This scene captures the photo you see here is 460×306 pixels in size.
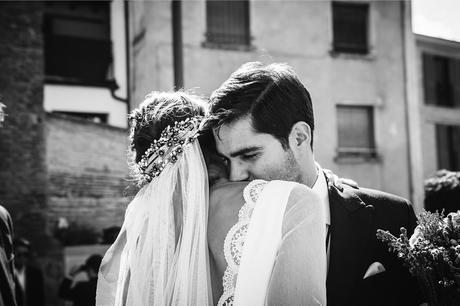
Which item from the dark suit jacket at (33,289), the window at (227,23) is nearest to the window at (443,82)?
the window at (227,23)

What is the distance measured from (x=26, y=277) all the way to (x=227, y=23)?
26.5 ft

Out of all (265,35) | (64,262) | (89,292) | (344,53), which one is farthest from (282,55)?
(89,292)

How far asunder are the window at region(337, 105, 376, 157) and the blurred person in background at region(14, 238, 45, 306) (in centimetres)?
864

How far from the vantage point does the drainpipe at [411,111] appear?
47.6 ft

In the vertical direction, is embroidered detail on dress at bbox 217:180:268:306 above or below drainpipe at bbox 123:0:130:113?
below

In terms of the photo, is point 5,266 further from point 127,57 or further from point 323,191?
point 127,57

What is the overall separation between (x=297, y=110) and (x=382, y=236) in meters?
→ 0.66

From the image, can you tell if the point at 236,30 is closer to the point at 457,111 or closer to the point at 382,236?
the point at 457,111

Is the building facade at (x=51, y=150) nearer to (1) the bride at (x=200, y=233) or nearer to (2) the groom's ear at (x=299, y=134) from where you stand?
(1) the bride at (x=200, y=233)

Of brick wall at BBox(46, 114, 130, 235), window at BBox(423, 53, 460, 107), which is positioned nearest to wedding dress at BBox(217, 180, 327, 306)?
brick wall at BBox(46, 114, 130, 235)

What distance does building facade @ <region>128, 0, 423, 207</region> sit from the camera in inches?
500

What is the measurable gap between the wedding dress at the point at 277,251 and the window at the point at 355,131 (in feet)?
40.8

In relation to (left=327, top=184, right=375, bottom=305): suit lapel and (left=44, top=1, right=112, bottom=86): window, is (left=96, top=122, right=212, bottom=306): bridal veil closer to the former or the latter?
(left=327, top=184, right=375, bottom=305): suit lapel

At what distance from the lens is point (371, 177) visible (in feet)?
46.4
